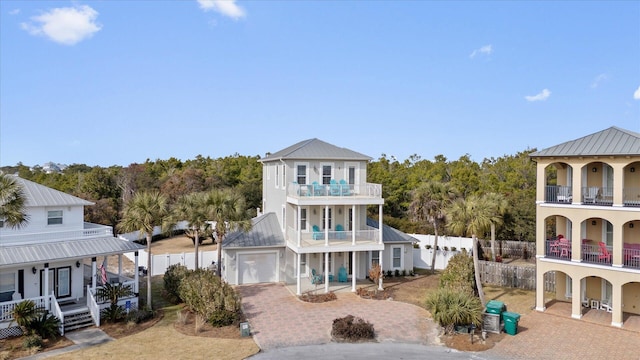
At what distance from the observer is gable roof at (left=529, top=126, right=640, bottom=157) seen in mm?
18516

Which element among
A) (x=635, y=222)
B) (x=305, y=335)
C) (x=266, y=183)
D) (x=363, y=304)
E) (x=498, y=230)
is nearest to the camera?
(x=305, y=335)

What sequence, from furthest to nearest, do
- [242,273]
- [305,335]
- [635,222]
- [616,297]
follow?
[242,273] → [635,222] → [616,297] → [305,335]

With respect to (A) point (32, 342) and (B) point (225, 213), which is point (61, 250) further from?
(B) point (225, 213)

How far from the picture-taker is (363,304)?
22.2 meters

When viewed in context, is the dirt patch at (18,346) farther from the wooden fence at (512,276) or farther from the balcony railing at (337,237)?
the wooden fence at (512,276)

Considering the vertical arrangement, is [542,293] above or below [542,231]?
below

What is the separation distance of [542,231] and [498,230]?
1673 cm

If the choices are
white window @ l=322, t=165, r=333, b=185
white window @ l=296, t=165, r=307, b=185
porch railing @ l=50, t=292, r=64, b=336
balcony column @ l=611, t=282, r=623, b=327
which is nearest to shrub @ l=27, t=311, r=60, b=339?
porch railing @ l=50, t=292, r=64, b=336

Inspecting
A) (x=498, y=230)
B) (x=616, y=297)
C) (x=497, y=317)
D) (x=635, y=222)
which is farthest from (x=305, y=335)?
(x=498, y=230)

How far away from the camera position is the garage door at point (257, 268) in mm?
26328

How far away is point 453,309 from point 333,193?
1067cm

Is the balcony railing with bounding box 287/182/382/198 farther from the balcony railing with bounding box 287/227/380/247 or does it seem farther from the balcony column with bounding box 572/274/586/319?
the balcony column with bounding box 572/274/586/319

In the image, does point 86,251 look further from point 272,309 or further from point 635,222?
point 635,222

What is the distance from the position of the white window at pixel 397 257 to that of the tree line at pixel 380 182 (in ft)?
27.2
